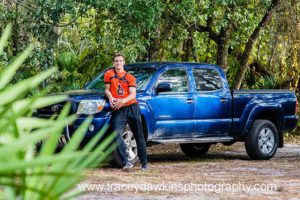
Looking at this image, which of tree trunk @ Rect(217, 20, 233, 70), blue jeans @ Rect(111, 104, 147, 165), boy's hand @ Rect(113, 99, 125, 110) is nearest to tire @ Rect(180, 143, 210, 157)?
blue jeans @ Rect(111, 104, 147, 165)

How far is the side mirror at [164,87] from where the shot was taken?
12688 mm

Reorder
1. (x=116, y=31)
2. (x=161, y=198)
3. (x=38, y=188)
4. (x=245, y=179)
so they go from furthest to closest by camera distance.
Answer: (x=116, y=31), (x=245, y=179), (x=161, y=198), (x=38, y=188)

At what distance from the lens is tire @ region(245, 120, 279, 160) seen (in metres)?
14.1

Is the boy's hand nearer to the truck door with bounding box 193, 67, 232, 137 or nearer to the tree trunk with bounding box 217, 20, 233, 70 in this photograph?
the truck door with bounding box 193, 67, 232, 137

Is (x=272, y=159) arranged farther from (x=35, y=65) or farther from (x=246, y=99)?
(x=35, y=65)

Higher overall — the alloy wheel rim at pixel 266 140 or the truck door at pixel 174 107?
the truck door at pixel 174 107

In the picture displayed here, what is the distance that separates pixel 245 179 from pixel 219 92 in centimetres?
360

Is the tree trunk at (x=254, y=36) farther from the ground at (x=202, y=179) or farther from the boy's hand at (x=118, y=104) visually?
the boy's hand at (x=118, y=104)

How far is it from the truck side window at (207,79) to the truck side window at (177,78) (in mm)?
273

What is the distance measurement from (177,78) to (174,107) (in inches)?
27.2

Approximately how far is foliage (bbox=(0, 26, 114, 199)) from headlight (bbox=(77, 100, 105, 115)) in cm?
1050

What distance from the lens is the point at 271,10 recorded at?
63.0 feet

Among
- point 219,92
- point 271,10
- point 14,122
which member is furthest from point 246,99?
point 14,122

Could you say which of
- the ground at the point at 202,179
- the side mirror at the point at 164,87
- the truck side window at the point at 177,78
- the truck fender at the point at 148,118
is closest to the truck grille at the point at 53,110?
the ground at the point at 202,179
